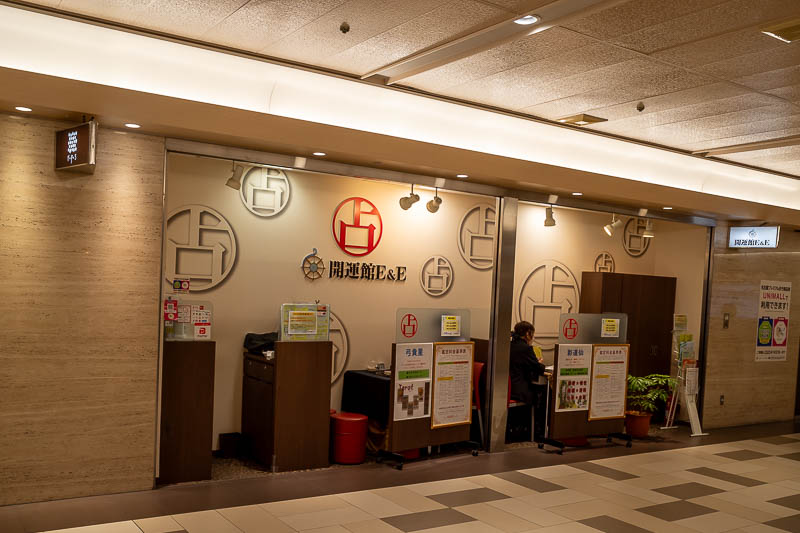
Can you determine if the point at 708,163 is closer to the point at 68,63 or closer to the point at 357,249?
the point at 357,249

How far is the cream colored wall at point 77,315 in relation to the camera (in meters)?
5.03

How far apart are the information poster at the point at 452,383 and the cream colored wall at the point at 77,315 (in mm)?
2774

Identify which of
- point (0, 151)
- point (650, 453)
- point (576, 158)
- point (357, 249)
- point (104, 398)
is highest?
point (576, 158)

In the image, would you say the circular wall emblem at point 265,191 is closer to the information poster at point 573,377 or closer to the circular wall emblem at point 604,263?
the information poster at point 573,377

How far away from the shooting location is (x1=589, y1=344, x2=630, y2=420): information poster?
26.8 feet

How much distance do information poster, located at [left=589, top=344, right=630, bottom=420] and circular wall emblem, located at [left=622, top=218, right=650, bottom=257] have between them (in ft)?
8.36

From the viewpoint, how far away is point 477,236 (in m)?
9.08

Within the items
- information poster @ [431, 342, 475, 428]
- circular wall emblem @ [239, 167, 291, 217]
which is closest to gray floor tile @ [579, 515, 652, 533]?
information poster @ [431, 342, 475, 428]

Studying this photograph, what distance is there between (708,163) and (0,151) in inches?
301

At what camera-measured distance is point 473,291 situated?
9086 mm

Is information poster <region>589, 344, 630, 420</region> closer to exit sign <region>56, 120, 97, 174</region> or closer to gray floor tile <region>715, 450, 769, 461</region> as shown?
gray floor tile <region>715, 450, 769, 461</region>

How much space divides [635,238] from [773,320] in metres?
2.36

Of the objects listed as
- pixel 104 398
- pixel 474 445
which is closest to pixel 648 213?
pixel 474 445

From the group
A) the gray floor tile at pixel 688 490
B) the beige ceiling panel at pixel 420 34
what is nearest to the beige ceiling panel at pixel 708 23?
the beige ceiling panel at pixel 420 34
